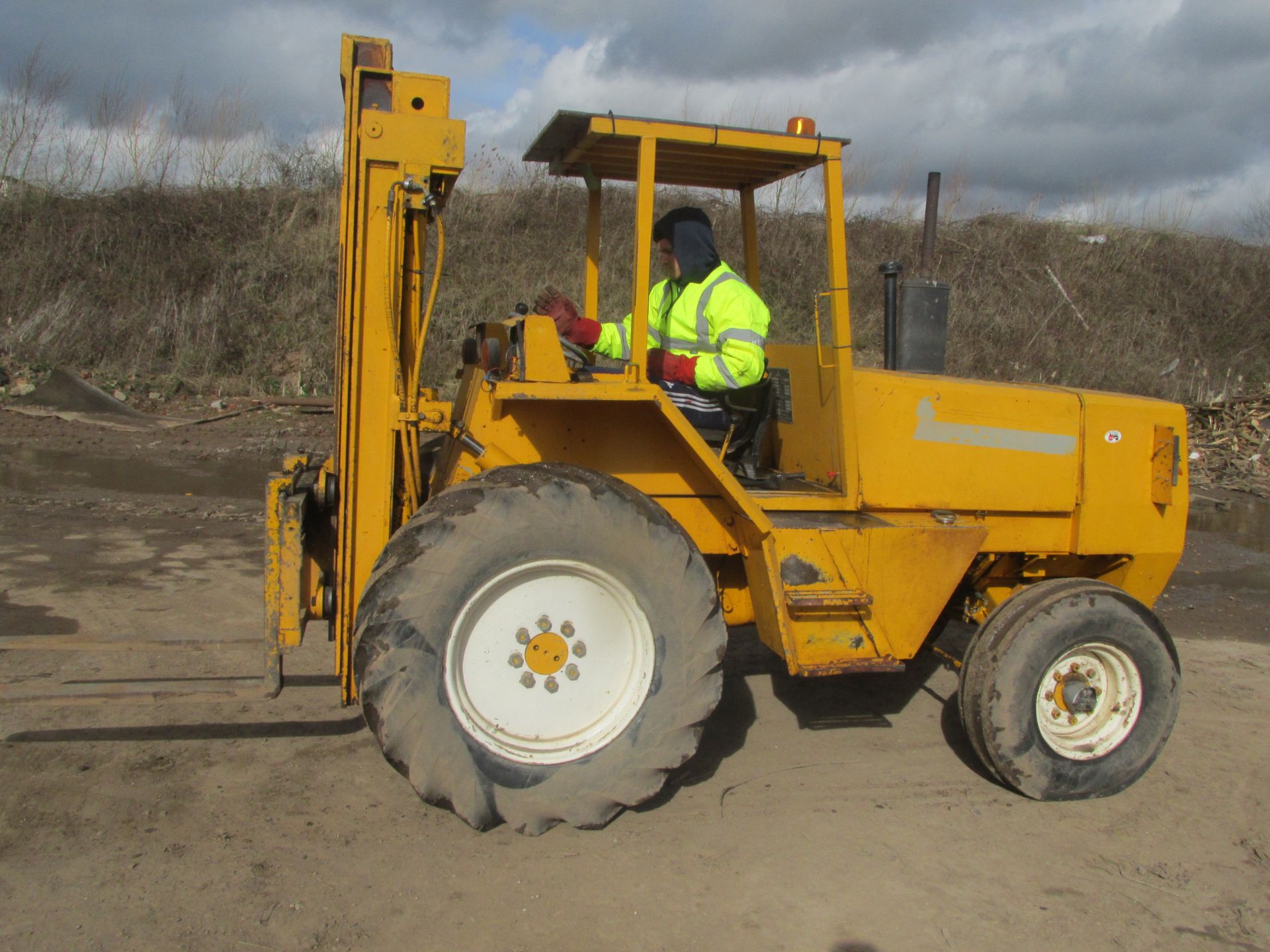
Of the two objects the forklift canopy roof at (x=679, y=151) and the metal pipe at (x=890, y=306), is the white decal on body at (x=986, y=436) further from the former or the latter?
the forklift canopy roof at (x=679, y=151)

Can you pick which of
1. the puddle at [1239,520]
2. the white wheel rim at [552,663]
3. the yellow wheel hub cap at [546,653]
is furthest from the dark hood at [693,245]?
the puddle at [1239,520]

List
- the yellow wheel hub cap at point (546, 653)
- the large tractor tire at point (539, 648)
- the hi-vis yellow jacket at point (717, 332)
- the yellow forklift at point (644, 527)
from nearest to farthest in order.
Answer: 1. the large tractor tire at point (539, 648)
2. the yellow forklift at point (644, 527)
3. the yellow wheel hub cap at point (546, 653)
4. the hi-vis yellow jacket at point (717, 332)

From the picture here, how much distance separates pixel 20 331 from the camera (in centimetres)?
1337

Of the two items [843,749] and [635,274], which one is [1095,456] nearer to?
[843,749]

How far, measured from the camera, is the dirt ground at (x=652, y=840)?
3.00m

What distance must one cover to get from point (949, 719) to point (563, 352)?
107 inches

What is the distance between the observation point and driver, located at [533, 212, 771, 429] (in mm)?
3896

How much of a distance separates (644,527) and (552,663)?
599 millimetres

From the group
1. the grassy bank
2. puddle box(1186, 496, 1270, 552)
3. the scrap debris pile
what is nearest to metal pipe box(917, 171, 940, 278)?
→ the grassy bank

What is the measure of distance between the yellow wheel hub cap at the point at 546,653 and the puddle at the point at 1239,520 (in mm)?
8650

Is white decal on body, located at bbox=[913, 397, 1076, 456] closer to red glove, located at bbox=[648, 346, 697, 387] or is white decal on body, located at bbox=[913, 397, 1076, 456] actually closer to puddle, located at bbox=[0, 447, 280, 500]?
red glove, located at bbox=[648, 346, 697, 387]

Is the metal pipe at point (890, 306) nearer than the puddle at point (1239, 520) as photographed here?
Yes

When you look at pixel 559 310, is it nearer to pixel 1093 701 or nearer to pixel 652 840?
pixel 652 840

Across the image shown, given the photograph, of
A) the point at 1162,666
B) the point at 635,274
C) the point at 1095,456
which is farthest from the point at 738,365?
the point at 1162,666
